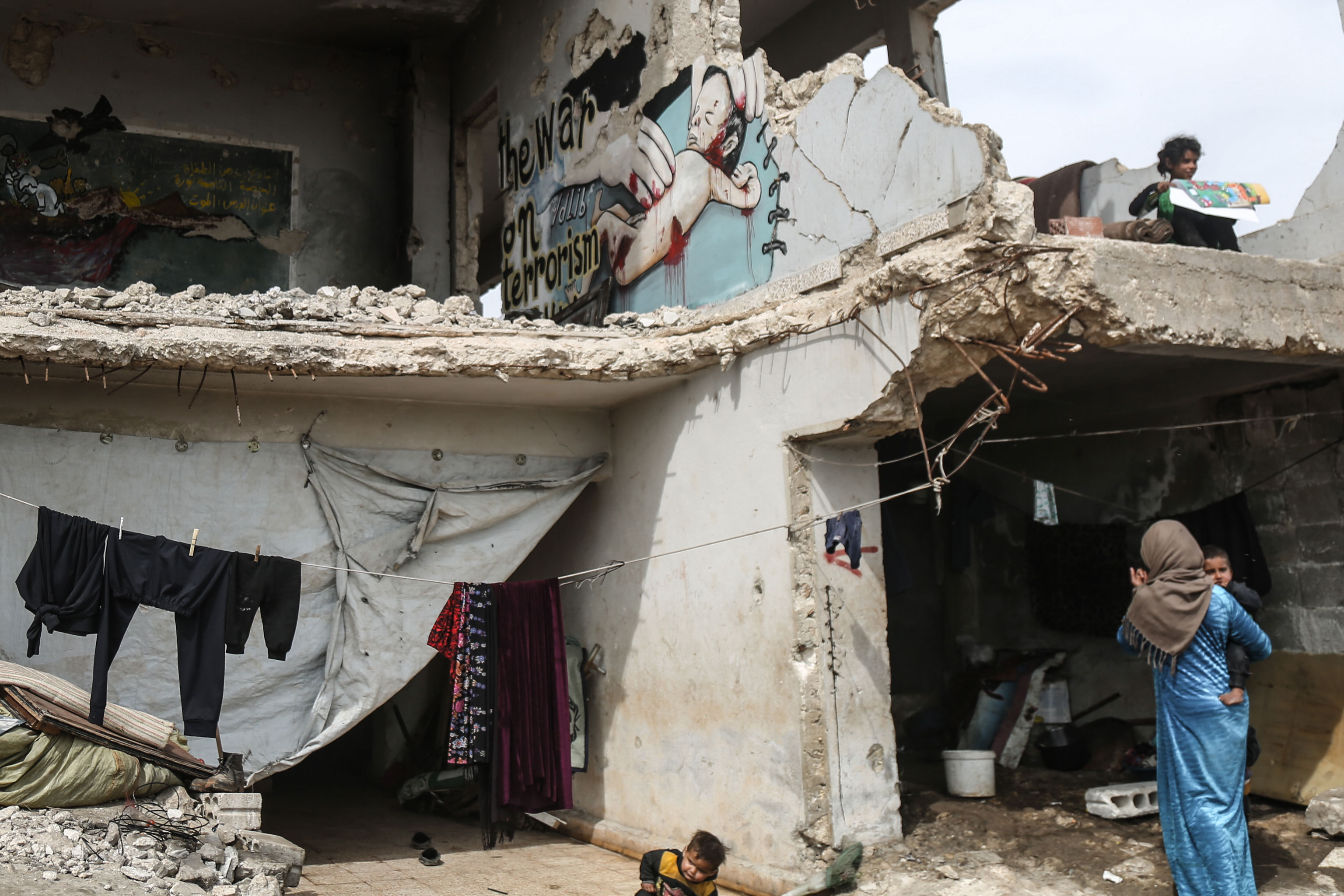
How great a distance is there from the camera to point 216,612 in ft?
19.0

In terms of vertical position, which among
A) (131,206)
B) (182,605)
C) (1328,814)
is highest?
(131,206)

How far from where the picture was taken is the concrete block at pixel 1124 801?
6215 millimetres

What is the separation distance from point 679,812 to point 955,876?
177cm

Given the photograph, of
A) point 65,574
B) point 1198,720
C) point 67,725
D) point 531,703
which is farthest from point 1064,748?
point 65,574

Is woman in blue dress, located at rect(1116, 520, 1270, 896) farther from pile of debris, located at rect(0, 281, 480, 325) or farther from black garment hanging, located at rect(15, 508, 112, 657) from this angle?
black garment hanging, located at rect(15, 508, 112, 657)

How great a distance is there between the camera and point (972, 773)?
22.4 feet

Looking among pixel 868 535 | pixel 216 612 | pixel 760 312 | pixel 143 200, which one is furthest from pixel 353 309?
pixel 143 200

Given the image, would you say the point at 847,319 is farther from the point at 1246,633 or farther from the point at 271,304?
the point at 271,304

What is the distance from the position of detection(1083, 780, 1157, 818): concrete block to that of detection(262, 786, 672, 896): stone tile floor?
2.56m

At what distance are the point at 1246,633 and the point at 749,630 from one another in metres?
2.42

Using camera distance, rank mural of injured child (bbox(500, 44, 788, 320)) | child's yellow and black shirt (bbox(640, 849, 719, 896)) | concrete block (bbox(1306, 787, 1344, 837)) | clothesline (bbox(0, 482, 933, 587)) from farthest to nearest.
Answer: mural of injured child (bbox(500, 44, 788, 320)) < clothesline (bbox(0, 482, 933, 587)) < concrete block (bbox(1306, 787, 1344, 837)) < child's yellow and black shirt (bbox(640, 849, 719, 896))

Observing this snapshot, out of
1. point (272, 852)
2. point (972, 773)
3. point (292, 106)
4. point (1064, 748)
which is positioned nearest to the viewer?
point (272, 852)

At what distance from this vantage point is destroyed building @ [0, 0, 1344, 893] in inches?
221

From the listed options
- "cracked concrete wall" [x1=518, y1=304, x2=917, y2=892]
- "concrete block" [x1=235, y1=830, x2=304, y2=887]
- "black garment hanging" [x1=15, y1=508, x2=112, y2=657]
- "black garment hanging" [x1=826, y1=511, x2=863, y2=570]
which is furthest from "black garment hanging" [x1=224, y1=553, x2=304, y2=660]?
"black garment hanging" [x1=826, y1=511, x2=863, y2=570]
